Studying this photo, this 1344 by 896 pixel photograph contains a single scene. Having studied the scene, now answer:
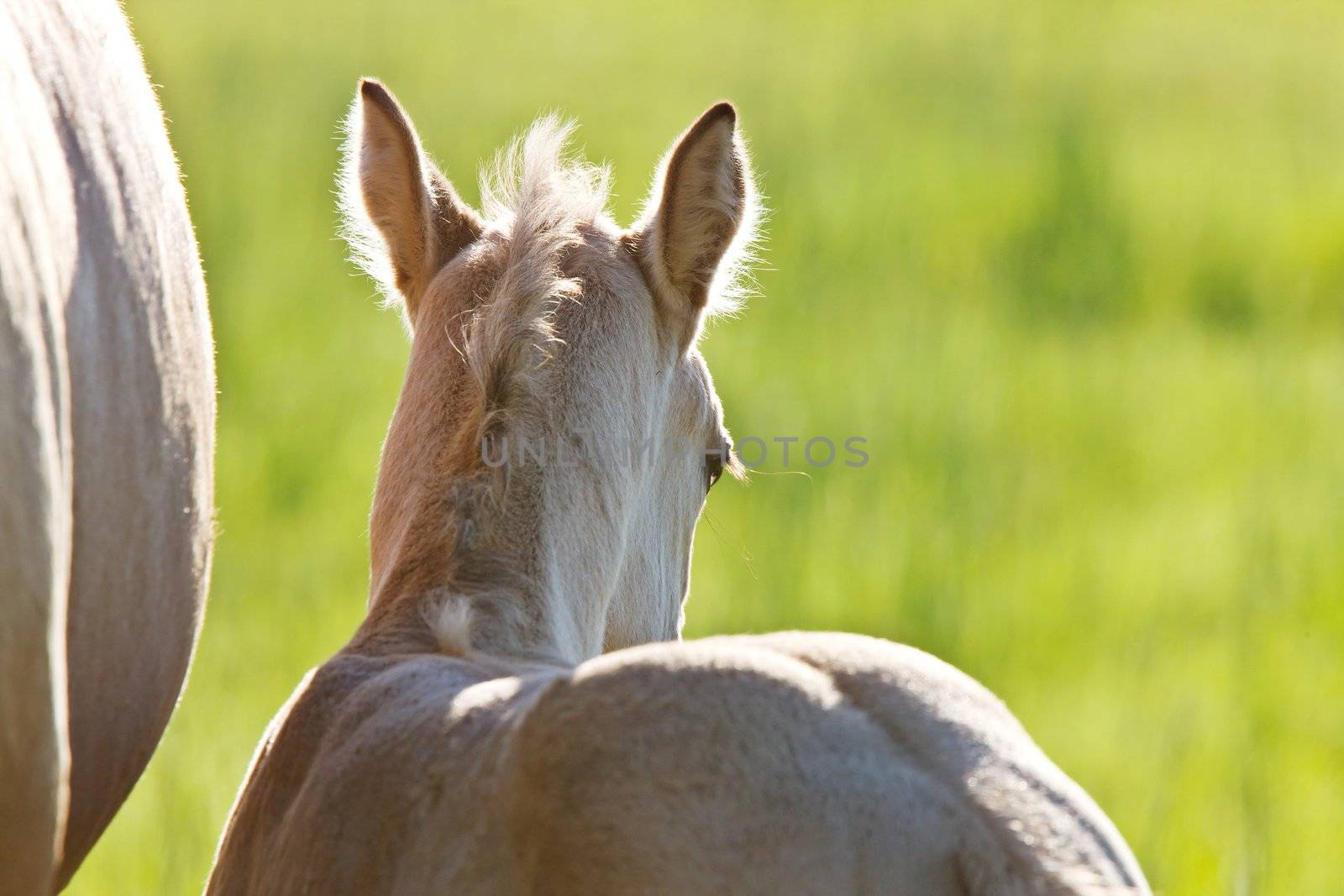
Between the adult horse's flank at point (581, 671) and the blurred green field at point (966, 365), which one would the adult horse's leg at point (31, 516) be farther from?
the blurred green field at point (966, 365)

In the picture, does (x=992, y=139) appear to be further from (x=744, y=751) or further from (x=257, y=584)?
(x=744, y=751)

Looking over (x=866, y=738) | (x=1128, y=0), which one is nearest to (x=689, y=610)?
(x=866, y=738)

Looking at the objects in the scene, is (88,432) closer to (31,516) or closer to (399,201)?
(31,516)

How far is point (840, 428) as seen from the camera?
6891mm

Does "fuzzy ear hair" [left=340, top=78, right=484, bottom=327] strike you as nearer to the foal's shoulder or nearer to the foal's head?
the foal's head

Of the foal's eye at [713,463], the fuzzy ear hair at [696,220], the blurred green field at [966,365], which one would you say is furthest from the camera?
the blurred green field at [966,365]

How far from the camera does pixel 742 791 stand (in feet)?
5.28

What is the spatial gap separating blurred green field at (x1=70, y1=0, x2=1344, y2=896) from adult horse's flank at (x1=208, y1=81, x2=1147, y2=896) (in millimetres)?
1204

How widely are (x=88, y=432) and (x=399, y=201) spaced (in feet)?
3.46

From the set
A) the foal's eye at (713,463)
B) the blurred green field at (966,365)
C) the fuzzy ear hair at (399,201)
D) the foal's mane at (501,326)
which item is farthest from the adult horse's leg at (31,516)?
the blurred green field at (966,365)

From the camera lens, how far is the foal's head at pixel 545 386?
7.73ft

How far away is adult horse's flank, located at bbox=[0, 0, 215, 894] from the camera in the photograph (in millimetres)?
1568

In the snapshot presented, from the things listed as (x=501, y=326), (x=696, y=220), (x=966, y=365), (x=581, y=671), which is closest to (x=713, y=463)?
(x=696, y=220)

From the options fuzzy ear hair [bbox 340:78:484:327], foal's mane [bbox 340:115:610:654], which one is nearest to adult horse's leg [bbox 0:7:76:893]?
foal's mane [bbox 340:115:610:654]
